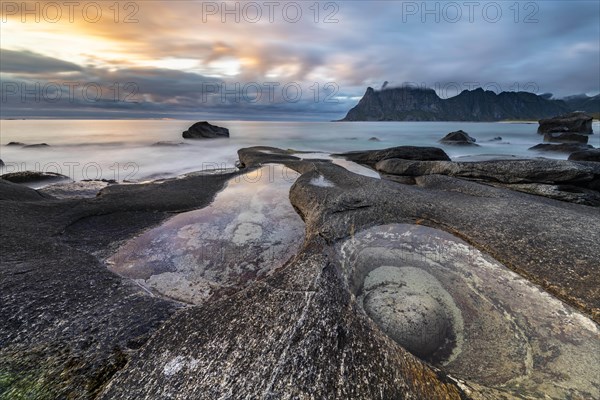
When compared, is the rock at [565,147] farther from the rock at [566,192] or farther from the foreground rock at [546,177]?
the rock at [566,192]

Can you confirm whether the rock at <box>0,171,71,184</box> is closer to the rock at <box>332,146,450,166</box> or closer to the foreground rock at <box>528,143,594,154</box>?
the rock at <box>332,146,450,166</box>

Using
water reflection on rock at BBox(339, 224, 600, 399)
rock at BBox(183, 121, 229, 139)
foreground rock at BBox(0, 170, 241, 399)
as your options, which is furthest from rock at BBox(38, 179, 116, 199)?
rock at BBox(183, 121, 229, 139)

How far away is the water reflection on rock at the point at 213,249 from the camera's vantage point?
7719mm

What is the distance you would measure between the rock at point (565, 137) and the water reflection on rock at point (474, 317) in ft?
187

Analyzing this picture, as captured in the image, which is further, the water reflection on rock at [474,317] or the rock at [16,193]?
the rock at [16,193]

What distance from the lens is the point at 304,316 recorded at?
488 centimetres

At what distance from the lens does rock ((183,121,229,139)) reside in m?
62.8

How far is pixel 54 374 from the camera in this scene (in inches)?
165

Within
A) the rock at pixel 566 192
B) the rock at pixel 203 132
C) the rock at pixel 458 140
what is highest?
the rock at pixel 203 132

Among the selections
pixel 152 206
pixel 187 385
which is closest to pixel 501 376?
pixel 187 385

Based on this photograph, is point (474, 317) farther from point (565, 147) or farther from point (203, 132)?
point (203, 132)

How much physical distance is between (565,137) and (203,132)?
67.4 meters

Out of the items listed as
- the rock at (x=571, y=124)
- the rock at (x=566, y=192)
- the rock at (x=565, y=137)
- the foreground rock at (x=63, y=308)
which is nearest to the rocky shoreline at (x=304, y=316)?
the foreground rock at (x=63, y=308)

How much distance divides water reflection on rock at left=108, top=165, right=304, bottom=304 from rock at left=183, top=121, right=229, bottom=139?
175ft
